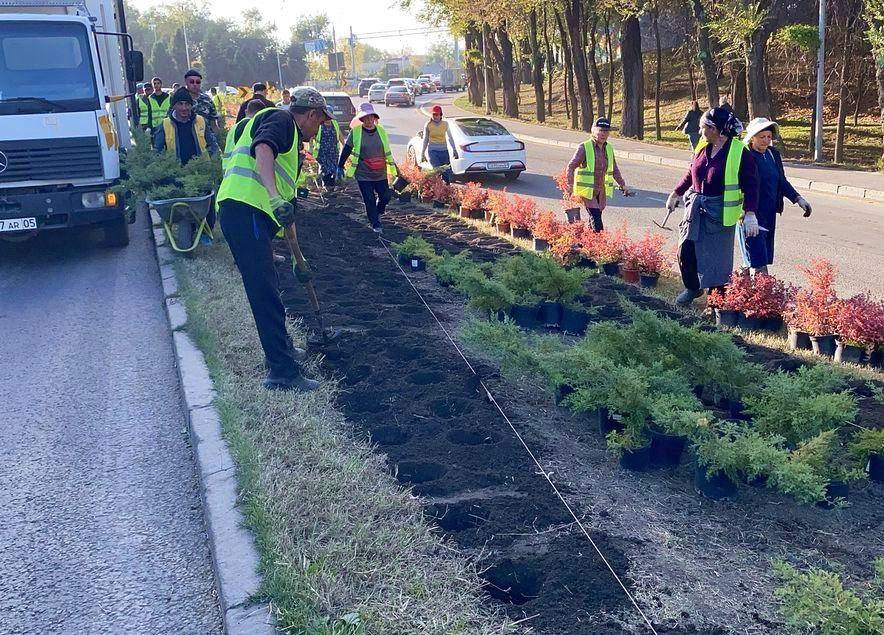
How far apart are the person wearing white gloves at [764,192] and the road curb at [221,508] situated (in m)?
4.53

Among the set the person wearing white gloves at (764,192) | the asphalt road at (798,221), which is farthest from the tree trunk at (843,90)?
the person wearing white gloves at (764,192)

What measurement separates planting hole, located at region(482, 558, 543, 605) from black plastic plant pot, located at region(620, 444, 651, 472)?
110 centimetres

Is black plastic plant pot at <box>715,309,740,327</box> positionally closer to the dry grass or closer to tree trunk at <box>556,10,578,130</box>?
the dry grass

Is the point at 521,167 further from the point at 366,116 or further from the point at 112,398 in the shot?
the point at 112,398

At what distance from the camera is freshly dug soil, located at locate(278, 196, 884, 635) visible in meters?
3.38

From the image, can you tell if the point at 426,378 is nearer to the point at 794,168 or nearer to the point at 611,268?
the point at 611,268

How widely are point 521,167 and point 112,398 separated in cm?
1379

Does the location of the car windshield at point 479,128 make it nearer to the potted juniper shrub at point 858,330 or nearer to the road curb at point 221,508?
the road curb at point 221,508

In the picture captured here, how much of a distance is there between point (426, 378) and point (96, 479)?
213cm

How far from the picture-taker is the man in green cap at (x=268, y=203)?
207 inches

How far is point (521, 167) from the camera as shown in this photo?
18672mm

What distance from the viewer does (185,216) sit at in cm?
984

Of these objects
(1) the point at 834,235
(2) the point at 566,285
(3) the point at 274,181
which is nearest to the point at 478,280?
(2) the point at 566,285

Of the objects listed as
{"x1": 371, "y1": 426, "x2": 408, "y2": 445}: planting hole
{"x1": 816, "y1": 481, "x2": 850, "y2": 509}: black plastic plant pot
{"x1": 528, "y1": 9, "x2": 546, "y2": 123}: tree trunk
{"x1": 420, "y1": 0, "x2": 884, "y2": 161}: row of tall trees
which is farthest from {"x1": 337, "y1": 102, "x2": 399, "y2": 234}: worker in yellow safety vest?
{"x1": 528, "y1": 9, "x2": 546, "y2": 123}: tree trunk
